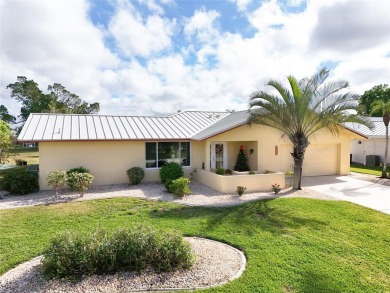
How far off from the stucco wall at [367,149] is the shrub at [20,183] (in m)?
27.4

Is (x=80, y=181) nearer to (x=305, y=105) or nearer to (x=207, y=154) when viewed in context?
(x=207, y=154)

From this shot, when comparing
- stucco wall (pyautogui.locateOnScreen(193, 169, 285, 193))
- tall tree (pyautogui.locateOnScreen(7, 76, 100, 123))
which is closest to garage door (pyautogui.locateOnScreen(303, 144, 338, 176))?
stucco wall (pyautogui.locateOnScreen(193, 169, 285, 193))

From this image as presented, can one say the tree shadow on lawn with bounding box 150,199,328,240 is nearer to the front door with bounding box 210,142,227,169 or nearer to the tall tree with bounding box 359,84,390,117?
the front door with bounding box 210,142,227,169

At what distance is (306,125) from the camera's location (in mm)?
13953

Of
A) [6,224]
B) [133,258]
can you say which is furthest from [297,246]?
[6,224]

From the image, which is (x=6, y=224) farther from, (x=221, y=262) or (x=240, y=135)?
(x=240, y=135)

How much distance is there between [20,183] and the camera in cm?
1373

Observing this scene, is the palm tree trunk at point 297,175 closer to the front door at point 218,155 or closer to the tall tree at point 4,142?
the front door at point 218,155

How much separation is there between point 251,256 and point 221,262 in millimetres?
841

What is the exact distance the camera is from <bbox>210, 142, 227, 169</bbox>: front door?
57.7 feet

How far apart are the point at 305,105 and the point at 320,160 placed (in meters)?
7.59

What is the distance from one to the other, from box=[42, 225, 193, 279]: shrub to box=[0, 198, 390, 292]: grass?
132 cm

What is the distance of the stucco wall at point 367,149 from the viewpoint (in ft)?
81.9

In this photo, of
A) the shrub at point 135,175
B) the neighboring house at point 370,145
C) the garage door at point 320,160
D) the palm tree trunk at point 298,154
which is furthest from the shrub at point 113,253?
the neighboring house at point 370,145
